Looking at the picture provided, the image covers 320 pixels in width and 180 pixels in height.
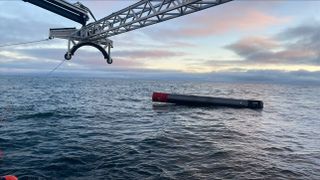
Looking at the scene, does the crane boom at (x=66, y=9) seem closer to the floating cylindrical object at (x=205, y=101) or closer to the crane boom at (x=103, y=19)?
the crane boom at (x=103, y=19)

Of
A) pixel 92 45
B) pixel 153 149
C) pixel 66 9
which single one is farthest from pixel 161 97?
pixel 66 9

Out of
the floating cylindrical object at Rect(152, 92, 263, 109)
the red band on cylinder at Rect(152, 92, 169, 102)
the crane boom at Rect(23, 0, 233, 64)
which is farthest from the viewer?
the red band on cylinder at Rect(152, 92, 169, 102)

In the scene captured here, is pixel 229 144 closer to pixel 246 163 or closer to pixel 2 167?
pixel 246 163

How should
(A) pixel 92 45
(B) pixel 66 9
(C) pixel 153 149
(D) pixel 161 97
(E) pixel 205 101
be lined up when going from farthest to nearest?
(D) pixel 161 97 < (E) pixel 205 101 < (C) pixel 153 149 < (A) pixel 92 45 < (B) pixel 66 9

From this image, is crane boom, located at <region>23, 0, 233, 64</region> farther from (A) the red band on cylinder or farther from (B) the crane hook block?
→ (A) the red band on cylinder

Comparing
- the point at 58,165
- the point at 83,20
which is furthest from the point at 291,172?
the point at 83,20

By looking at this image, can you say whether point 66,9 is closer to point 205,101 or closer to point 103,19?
point 103,19

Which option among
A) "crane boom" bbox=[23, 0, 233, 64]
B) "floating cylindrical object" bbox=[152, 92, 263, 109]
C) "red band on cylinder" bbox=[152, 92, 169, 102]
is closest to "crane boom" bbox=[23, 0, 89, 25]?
"crane boom" bbox=[23, 0, 233, 64]

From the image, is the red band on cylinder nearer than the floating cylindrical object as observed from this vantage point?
No

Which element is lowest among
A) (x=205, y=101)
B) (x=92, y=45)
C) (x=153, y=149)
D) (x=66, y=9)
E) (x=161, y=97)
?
(x=153, y=149)

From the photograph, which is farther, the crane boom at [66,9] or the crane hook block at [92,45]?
the crane hook block at [92,45]

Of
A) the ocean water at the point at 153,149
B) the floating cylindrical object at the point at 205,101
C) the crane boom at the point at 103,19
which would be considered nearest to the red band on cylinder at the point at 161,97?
the floating cylindrical object at the point at 205,101

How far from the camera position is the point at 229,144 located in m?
23.4

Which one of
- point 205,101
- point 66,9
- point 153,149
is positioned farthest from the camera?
point 205,101
